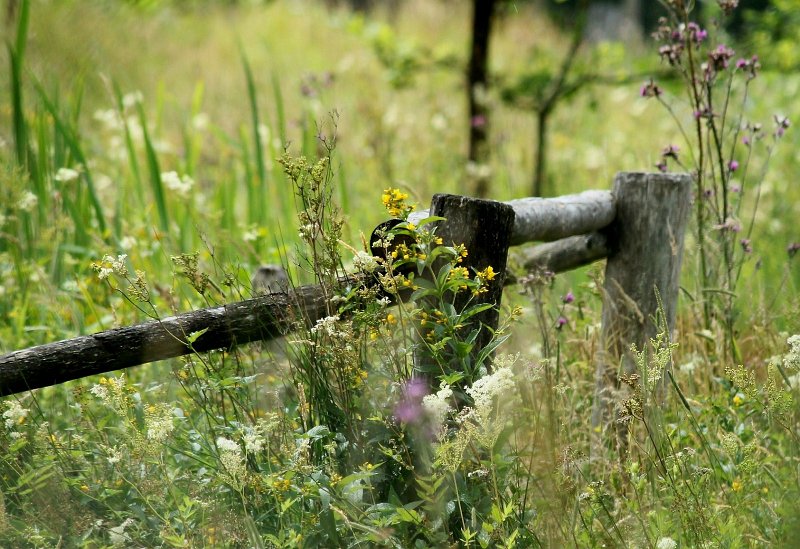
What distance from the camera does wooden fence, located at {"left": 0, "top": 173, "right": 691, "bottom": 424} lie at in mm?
2020

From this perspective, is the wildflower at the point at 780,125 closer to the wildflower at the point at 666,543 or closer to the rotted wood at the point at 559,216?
the rotted wood at the point at 559,216

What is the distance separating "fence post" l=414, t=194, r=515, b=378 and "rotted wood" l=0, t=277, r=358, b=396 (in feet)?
0.86

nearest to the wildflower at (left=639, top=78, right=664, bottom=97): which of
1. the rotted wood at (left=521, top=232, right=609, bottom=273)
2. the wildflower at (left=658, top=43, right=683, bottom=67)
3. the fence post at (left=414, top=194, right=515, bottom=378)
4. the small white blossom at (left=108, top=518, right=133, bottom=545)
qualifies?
the wildflower at (left=658, top=43, right=683, bottom=67)

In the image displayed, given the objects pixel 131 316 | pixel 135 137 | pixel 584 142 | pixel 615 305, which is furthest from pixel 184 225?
pixel 584 142

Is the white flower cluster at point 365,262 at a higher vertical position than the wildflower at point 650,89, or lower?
lower

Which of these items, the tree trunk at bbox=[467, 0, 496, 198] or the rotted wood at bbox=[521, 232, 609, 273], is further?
the tree trunk at bbox=[467, 0, 496, 198]

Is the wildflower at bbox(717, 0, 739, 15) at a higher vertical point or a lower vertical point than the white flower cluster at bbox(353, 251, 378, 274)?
higher

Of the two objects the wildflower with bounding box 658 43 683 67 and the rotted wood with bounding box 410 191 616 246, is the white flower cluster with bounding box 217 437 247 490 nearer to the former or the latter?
the rotted wood with bounding box 410 191 616 246

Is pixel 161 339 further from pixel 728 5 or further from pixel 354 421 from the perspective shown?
pixel 728 5

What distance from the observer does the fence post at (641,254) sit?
9.82 feet

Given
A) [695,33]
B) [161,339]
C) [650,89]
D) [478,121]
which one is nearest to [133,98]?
[478,121]

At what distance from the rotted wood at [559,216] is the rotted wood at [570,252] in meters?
0.06

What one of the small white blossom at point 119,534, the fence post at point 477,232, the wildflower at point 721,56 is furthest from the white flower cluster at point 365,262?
the wildflower at point 721,56

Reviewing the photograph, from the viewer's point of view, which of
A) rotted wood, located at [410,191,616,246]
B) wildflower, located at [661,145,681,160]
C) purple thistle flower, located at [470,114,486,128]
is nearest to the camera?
rotted wood, located at [410,191,616,246]
